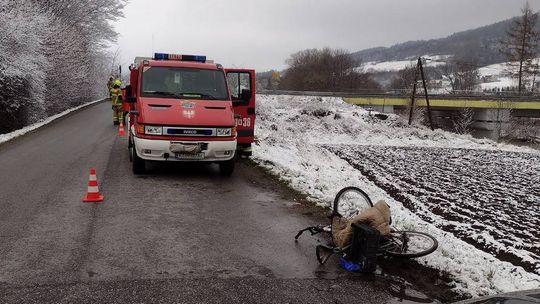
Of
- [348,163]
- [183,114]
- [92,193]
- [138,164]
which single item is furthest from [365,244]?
[348,163]

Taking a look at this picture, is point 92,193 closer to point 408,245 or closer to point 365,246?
point 365,246

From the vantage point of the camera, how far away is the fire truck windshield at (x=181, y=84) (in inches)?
391

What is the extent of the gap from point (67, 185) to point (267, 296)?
6024 millimetres

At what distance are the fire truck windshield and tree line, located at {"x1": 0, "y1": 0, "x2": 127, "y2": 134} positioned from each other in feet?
35.8

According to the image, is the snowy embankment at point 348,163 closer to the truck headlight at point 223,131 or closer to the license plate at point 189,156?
the truck headlight at point 223,131

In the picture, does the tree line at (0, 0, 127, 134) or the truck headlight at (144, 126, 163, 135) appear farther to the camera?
the tree line at (0, 0, 127, 134)

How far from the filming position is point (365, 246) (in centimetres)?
509

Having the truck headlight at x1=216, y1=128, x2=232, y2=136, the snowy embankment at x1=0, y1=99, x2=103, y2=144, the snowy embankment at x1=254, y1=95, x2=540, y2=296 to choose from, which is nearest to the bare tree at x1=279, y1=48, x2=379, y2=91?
the snowy embankment at x1=254, y1=95, x2=540, y2=296

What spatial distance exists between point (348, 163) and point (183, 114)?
36.7 feet

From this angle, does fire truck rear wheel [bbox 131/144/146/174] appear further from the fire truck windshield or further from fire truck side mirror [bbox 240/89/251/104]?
fire truck side mirror [bbox 240/89/251/104]

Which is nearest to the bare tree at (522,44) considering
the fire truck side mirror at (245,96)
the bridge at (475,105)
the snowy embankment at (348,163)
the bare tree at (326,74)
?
the bridge at (475,105)

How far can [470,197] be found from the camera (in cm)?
1192

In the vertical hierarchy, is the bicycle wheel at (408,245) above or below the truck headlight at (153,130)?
below

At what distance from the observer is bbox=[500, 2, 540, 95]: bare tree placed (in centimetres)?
6881
